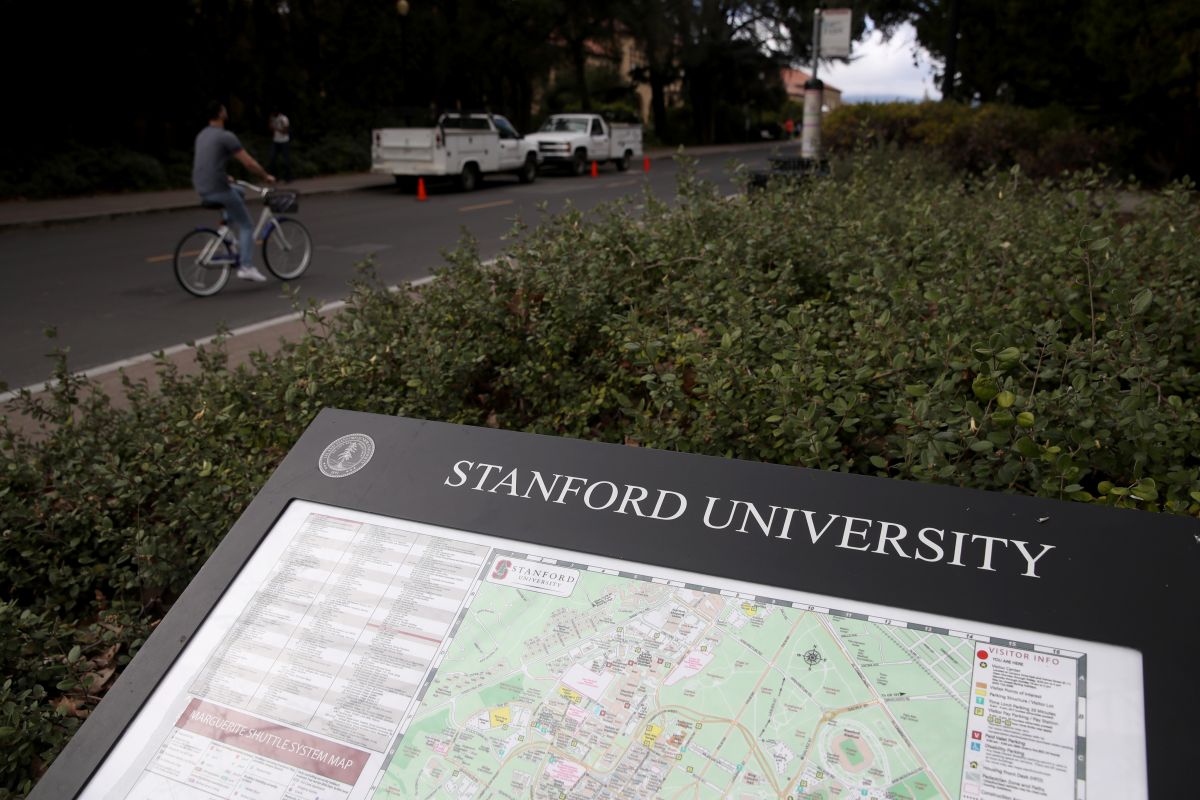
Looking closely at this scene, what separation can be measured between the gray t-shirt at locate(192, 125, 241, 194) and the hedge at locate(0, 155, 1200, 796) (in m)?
6.40

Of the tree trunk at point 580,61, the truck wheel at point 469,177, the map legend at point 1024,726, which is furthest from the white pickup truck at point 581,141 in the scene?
the map legend at point 1024,726

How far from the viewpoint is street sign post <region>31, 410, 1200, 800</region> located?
1.62 meters

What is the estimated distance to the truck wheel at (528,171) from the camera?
81.4ft

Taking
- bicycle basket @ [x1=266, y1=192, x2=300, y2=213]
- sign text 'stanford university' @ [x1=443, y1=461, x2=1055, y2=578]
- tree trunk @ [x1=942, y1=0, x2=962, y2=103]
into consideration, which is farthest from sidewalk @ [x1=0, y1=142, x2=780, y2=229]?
sign text 'stanford university' @ [x1=443, y1=461, x2=1055, y2=578]

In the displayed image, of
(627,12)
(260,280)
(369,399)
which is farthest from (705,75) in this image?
(369,399)

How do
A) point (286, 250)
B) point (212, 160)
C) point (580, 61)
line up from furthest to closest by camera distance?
1. point (580, 61)
2. point (286, 250)
3. point (212, 160)

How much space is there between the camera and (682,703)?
1.76m

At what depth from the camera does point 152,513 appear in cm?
358

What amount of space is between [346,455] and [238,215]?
8.69m

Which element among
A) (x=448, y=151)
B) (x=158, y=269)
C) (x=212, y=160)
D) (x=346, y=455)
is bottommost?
(x=158, y=269)

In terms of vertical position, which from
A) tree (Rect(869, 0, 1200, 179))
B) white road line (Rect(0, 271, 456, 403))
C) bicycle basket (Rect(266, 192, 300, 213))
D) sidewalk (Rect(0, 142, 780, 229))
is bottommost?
white road line (Rect(0, 271, 456, 403))

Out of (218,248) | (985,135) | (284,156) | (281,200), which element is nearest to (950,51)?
(985,135)

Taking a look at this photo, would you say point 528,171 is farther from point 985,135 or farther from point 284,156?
point 985,135

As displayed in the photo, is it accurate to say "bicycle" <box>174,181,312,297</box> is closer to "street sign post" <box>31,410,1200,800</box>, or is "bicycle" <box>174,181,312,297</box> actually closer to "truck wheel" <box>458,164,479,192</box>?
"street sign post" <box>31,410,1200,800</box>
